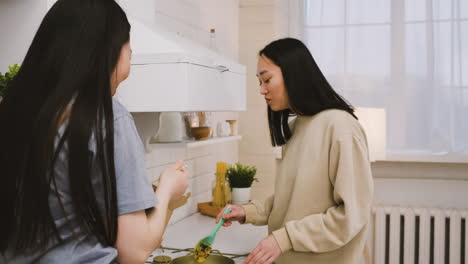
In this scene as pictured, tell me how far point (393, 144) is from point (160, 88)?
7.12 ft

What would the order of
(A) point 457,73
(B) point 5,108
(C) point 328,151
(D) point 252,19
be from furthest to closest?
(D) point 252,19, (A) point 457,73, (C) point 328,151, (B) point 5,108

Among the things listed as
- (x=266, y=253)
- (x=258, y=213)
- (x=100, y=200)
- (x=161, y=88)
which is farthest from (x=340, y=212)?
(x=100, y=200)

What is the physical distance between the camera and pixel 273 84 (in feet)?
5.84

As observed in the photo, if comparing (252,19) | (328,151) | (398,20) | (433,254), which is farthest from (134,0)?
(433,254)

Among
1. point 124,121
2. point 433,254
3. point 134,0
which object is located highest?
point 134,0

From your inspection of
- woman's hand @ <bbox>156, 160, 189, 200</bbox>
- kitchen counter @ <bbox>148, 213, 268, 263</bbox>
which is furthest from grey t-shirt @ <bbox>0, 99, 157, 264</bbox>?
kitchen counter @ <bbox>148, 213, 268, 263</bbox>

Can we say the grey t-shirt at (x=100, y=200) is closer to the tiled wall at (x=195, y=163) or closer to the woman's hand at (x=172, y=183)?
the woman's hand at (x=172, y=183)

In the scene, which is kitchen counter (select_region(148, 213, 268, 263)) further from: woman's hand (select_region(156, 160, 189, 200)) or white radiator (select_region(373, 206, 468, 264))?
white radiator (select_region(373, 206, 468, 264))

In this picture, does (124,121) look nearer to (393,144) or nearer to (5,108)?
(5,108)

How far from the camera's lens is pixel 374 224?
134 inches

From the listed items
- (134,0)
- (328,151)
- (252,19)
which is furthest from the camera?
(252,19)

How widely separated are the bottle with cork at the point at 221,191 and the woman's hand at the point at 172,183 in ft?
5.64

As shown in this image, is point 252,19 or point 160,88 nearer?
point 160,88

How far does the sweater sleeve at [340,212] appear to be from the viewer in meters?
1.60
